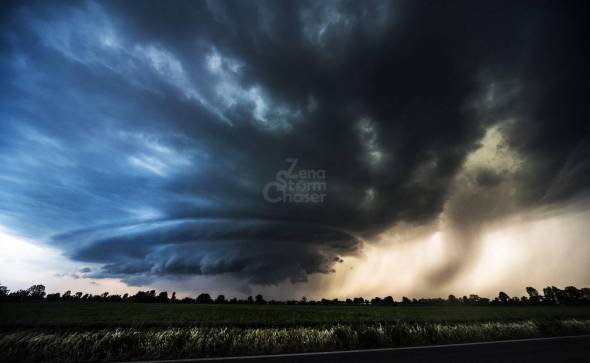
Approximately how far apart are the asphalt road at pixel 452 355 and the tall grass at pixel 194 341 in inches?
70.1

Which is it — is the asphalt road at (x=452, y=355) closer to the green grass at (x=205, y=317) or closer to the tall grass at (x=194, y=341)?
the tall grass at (x=194, y=341)

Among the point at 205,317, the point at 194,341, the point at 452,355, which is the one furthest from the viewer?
the point at 205,317

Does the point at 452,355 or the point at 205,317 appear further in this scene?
the point at 205,317

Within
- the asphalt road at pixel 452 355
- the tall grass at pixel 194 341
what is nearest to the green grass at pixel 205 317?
the asphalt road at pixel 452 355

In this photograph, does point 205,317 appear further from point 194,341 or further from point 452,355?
point 452,355

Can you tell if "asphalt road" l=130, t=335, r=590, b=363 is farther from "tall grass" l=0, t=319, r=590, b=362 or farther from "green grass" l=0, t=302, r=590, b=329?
"green grass" l=0, t=302, r=590, b=329

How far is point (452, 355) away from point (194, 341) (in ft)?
31.0

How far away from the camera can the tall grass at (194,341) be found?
9672mm

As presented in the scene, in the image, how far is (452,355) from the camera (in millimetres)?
10344

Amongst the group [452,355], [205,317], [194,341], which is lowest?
[452,355]

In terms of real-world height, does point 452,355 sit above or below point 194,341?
below

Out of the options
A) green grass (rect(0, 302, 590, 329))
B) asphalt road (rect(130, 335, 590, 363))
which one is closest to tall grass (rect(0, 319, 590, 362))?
asphalt road (rect(130, 335, 590, 363))

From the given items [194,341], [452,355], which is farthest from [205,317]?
[452,355]

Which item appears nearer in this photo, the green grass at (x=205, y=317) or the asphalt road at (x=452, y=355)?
the asphalt road at (x=452, y=355)
